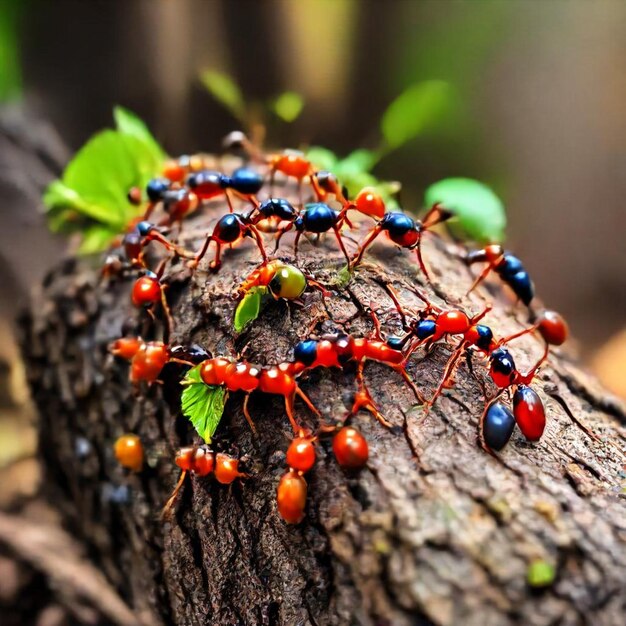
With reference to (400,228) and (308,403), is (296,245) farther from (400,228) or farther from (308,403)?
(308,403)

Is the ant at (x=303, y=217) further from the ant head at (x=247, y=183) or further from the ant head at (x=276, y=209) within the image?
the ant head at (x=247, y=183)

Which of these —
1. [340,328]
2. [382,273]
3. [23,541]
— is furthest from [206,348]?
[23,541]

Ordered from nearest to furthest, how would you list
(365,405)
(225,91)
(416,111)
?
(365,405) → (416,111) → (225,91)

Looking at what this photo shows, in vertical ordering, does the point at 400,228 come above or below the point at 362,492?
above

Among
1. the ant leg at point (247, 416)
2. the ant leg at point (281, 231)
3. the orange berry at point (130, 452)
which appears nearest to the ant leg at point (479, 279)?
the ant leg at point (281, 231)

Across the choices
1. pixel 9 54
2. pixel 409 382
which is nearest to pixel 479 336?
pixel 409 382

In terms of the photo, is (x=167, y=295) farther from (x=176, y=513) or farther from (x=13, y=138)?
(x=13, y=138)
